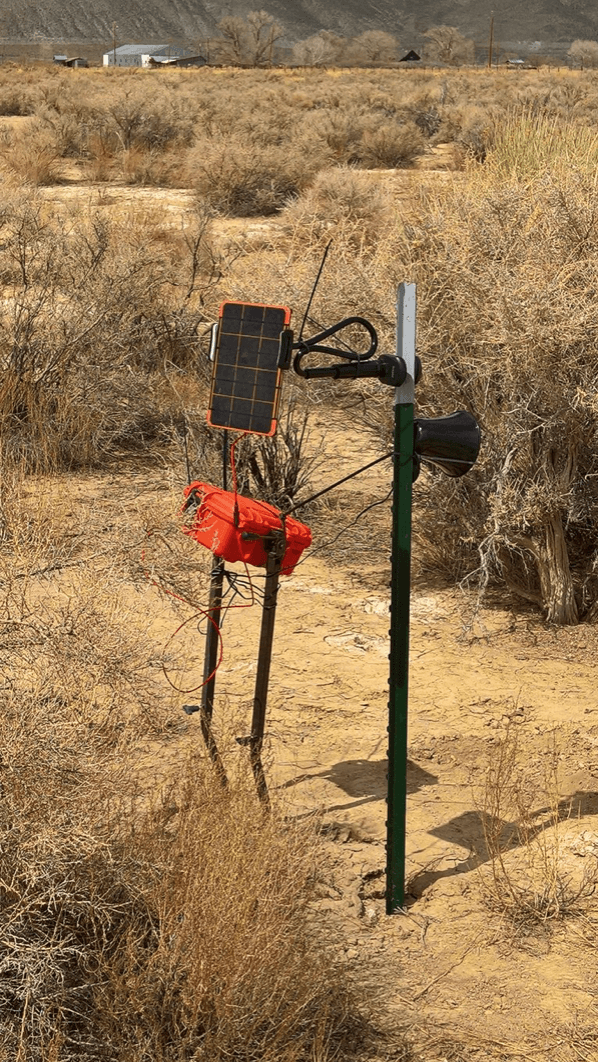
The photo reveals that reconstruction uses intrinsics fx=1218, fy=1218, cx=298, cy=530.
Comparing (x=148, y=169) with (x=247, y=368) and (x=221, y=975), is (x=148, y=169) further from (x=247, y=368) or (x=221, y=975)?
(x=221, y=975)

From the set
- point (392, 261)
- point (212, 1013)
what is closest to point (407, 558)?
point (212, 1013)

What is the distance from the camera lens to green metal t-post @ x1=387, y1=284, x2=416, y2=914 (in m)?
3.46

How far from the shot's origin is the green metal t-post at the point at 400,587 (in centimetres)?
346

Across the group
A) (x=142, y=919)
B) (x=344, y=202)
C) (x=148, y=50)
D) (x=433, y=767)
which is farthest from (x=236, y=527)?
(x=148, y=50)

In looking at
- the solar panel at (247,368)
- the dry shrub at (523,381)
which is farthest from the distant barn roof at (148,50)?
the solar panel at (247,368)

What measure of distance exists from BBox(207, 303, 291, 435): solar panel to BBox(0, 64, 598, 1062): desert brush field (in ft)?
1.88

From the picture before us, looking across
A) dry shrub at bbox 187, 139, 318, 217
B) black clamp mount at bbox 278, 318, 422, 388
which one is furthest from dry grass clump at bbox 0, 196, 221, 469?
dry shrub at bbox 187, 139, 318, 217

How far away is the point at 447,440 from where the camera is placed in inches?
139

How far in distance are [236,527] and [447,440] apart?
672mm

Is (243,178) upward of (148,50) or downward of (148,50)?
downward

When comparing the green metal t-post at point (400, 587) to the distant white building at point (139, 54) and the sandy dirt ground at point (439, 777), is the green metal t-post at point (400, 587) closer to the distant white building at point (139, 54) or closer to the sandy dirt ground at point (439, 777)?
the sandy dirt ground at point (439, 777)

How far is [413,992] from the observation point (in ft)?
10.7

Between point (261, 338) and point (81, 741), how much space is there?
4.18 feet

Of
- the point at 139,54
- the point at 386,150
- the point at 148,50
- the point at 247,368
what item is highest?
the point at 148,50
